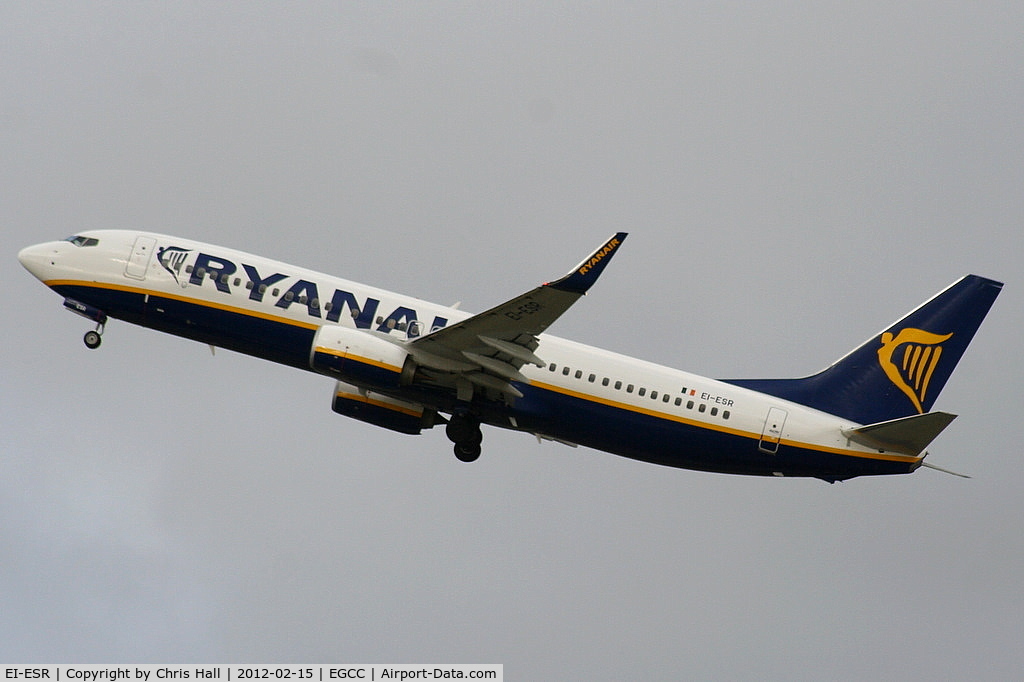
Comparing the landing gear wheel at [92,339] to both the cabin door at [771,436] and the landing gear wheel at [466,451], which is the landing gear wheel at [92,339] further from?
the cabin door at [771,436]

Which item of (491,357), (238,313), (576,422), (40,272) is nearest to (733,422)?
(576,422)

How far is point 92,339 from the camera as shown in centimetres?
4681

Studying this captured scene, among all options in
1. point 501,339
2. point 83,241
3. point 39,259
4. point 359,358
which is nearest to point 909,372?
point 501,339

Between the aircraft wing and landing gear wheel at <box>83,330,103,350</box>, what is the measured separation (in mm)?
11593

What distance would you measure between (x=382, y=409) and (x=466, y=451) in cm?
317

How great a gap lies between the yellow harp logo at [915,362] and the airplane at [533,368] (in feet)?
0.15

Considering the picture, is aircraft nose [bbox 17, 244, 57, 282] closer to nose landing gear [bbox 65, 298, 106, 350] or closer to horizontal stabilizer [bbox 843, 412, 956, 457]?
nose landing gear [bbox 65, 298, 106, 350]

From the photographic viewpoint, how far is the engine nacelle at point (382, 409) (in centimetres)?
4622

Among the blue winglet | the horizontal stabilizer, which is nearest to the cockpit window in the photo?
the blue winglet

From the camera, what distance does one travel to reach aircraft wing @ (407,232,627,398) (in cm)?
3922

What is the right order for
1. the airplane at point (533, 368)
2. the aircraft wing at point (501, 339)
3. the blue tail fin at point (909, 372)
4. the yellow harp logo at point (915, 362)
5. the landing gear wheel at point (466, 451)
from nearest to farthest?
the aircraft wing at point (501, 339) → the airplane at point (533, 368) → the blue tail fin at point (909, 372) → the yellow harp logo at point (915, 362) → the landing gear wheel at point (466, 451)

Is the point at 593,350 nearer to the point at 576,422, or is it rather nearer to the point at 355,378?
the point at 576,422

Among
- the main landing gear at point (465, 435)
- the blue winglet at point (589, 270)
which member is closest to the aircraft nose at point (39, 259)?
the main landing gear at point (465, 435)

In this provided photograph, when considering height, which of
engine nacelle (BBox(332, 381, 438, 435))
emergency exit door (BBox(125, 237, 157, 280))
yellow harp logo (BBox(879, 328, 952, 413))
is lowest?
engine nacelle (BBox(332, 381, 438, 435))
